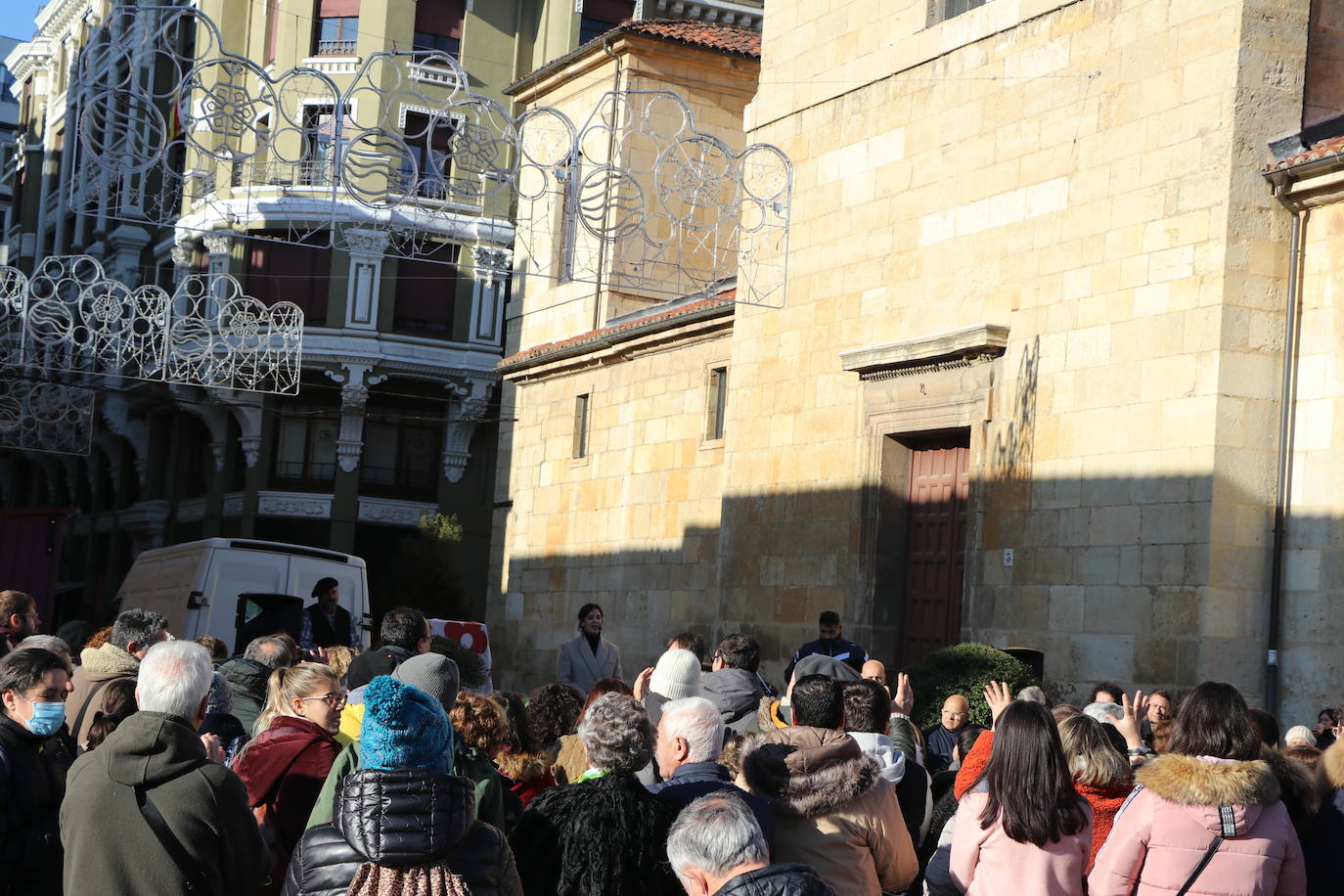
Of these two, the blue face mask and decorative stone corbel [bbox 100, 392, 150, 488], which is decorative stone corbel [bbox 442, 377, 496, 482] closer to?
decorative stone corbel [bbox 100, 392, 150, 488]

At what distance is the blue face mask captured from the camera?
530cm

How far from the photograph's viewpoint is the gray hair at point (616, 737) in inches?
203

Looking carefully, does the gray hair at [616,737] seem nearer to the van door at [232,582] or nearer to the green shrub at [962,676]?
the green shrub at [962,676]

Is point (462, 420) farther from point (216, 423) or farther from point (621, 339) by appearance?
point (621, 339)

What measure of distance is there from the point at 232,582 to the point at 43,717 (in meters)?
10.6

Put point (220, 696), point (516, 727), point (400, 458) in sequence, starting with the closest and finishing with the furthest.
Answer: point (516, 727) → point (220, 696) → point (400, 458)

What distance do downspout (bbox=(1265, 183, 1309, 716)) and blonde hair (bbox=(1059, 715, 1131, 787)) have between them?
7.15 meters

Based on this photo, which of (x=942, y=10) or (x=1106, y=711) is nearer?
(x=1106, y=711)

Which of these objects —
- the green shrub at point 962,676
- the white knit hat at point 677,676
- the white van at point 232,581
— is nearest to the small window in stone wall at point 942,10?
the green shrub at point 962,676

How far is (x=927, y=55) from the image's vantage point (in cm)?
1576

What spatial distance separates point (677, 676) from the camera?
7.41 meters

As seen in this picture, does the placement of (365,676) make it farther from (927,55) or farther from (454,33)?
(454,33)

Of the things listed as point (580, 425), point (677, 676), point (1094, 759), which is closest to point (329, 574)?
point (580, 425)

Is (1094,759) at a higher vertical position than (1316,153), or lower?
lower
